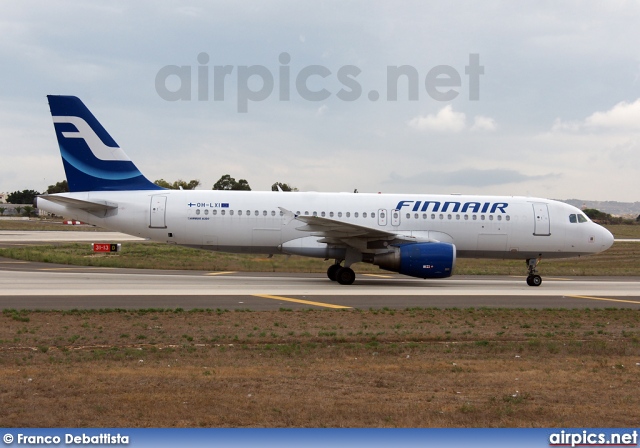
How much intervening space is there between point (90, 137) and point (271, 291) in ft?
31.4

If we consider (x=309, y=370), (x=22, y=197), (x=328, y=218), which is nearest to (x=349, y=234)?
(x=328, y=218)

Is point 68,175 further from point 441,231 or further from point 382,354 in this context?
point 382,354

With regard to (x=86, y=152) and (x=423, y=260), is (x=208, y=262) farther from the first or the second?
(x=423, y=260)

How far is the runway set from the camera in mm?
16984

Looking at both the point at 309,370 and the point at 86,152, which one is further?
the point at 86,152

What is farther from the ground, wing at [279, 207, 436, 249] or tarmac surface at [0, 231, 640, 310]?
wing at [279, 207, 436, 249]

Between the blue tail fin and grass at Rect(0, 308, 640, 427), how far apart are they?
1112 cm

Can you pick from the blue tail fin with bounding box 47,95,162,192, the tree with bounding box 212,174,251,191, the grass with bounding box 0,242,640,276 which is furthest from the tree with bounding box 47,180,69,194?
the blue tail fin with bounding box 47,95,162,192

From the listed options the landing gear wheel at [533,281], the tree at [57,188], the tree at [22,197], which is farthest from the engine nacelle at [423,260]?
the tree at [22,197]

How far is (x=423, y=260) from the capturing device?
2255 centimetres

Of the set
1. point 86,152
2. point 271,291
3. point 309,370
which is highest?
point 86,152

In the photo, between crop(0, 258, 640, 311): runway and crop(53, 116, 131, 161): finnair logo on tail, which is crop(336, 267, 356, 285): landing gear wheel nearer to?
crop(0, 258, 640, 311): runway

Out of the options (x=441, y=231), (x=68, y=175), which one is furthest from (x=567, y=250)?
(x=68, y=175)

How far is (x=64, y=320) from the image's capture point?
13.5 meters
